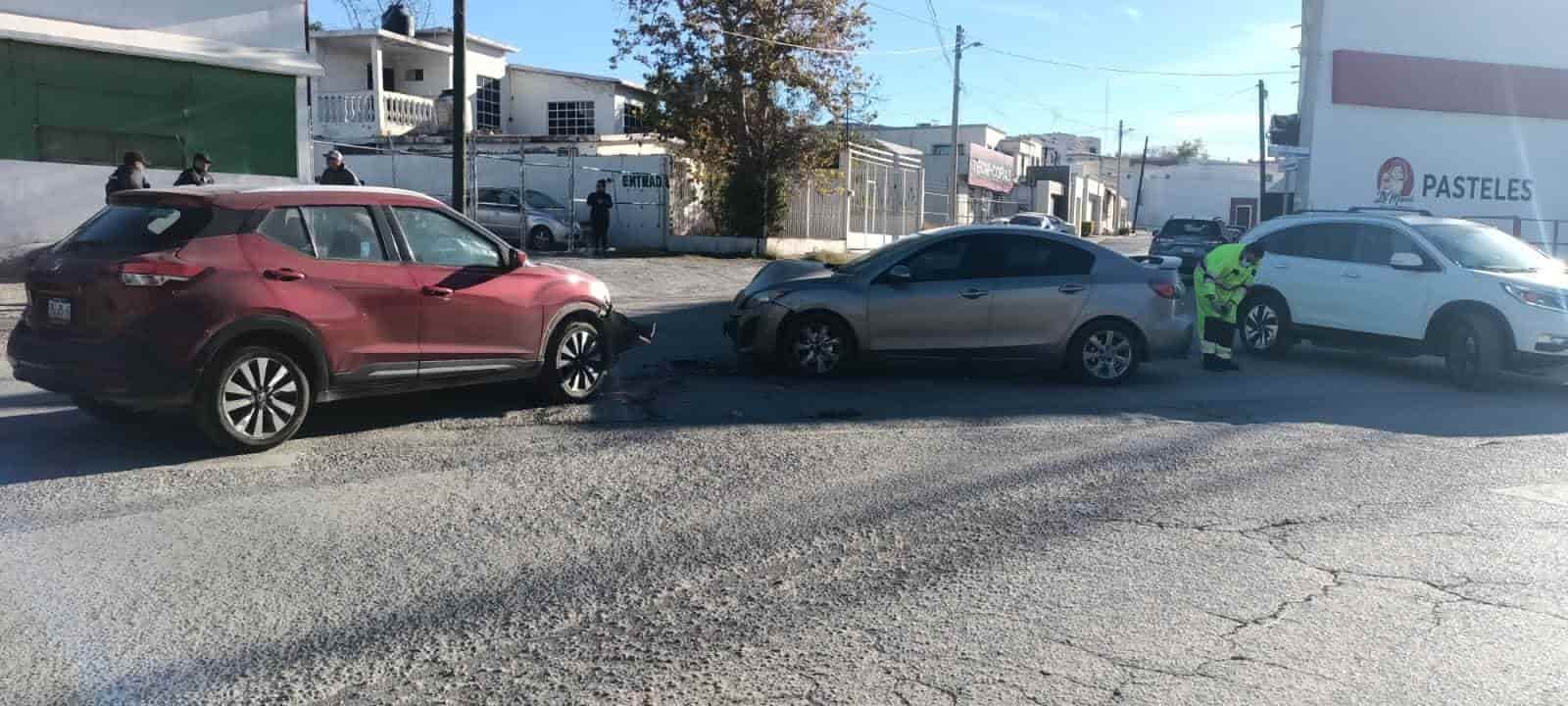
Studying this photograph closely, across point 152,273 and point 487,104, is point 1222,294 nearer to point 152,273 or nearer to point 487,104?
point 152,273

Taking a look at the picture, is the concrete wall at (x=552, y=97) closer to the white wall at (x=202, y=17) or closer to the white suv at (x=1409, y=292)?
the white wall at (x=202, y=17)

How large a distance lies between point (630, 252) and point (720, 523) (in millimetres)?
21556

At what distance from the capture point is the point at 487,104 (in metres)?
36.7

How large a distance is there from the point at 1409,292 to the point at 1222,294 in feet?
6.67

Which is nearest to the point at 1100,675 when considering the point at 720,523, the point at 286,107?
the point at 720,523

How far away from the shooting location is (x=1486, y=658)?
4512 mm

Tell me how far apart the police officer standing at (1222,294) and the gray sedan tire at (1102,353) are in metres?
1.83

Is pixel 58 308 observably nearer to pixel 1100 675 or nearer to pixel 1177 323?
pixel 1100 675

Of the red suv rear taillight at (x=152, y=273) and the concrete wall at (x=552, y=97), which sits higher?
the concrete wall at (x=552, y=97)

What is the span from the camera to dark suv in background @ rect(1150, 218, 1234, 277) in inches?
1081

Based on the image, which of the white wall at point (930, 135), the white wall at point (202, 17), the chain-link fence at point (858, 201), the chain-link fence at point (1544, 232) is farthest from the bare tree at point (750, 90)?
the white wall at point (930, 135)

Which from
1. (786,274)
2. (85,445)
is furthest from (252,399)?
(786,274)

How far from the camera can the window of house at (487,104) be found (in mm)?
35906

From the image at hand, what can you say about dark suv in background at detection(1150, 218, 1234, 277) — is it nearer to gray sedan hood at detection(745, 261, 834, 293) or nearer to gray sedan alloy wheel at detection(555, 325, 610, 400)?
gray sedan hood at detection(745, 261, 834, 293)
